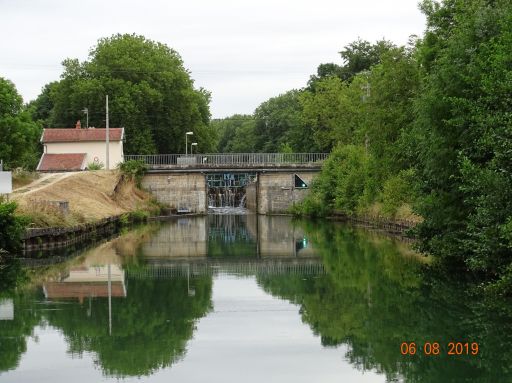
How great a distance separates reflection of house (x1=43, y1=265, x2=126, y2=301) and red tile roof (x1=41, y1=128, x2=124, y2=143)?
40.4 meters

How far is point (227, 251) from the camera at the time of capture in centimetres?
3950

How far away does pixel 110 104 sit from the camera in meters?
75.1

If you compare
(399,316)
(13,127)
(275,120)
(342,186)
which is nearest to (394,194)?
(342,186)

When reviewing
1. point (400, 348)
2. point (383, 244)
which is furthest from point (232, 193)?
point (400, 348)

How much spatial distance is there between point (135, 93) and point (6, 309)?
5371cm

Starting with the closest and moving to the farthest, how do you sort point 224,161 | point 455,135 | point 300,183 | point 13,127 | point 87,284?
point 455,135 → point 87,284 → point 13,127 → point 300,183 → point 224,161

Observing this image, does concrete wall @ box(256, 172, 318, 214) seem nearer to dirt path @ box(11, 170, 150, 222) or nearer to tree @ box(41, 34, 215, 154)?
dirt path @ box(11, 170, 150, 222)

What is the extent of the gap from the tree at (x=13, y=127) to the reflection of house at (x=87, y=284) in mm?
31105

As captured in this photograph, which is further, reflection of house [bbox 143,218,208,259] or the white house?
the white house

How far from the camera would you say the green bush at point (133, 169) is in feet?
221

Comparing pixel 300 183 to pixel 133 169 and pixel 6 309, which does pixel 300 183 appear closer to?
pixel 133 169

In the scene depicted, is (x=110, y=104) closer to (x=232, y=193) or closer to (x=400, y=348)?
(x=232, y=193)

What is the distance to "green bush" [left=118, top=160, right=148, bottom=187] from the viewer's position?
67.4 m

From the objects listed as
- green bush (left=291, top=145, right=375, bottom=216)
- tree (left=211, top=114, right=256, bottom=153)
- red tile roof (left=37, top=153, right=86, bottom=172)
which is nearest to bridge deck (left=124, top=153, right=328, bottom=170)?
green bush (left=291, top=145, right=375, bottom=216)
